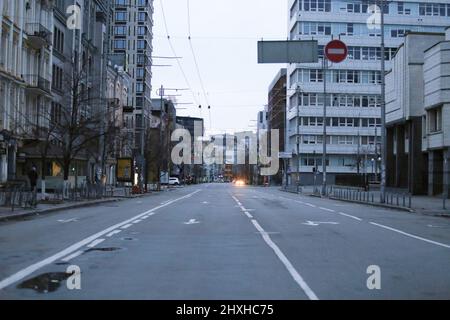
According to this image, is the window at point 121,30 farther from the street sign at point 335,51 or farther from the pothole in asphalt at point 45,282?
the pothole in asphalt at point 45,282

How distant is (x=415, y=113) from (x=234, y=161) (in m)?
141

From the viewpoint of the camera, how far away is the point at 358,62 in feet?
334

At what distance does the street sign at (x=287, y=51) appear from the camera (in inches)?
1001

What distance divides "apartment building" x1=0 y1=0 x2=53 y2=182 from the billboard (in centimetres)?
864

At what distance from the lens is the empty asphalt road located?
9.04 metres

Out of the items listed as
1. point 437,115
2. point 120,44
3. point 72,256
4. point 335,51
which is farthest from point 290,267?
point 120,44

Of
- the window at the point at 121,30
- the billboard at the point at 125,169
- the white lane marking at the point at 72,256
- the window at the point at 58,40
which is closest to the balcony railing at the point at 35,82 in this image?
the window at the point at 58,40

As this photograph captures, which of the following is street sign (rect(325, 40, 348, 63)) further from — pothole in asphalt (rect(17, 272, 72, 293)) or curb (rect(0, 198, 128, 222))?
pothole in asphalt (rect(17, 272, 72, 293))

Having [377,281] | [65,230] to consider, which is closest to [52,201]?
[65,230]

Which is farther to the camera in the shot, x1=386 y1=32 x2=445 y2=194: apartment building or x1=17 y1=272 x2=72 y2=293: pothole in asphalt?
x1=386 y1=32 x2=445 y2=194: apartment building

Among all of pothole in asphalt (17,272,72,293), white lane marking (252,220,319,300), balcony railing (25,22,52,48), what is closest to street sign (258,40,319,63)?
white lane marking (252,220,319,300)

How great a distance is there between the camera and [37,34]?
4731 centimetres
